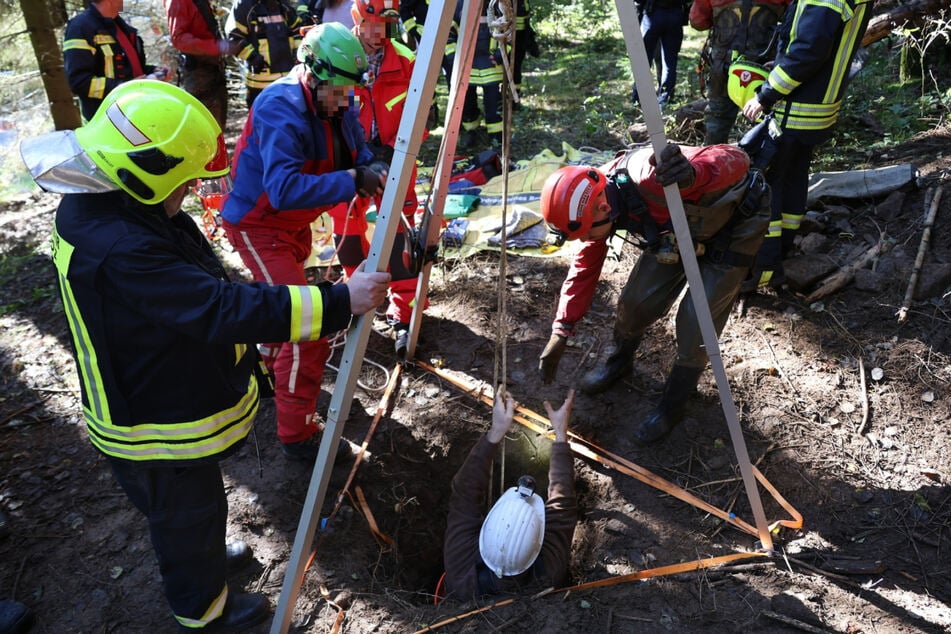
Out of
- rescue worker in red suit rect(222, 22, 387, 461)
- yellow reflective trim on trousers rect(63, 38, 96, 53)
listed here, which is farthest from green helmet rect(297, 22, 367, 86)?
yellow reflective trim on trousers rect(63, 38, 96, 53)

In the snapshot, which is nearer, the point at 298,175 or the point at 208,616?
the point at 208,616

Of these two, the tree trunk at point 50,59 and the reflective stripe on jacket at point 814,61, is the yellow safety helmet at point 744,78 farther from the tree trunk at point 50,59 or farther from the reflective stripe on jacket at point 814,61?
the tree trunk at point 50,59

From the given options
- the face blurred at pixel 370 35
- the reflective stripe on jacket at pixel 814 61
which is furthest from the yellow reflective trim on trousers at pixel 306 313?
the reflective stripe on jacket at pixel 814 61

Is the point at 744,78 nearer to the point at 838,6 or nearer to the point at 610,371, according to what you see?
the point at 838,6

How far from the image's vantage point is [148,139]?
1886 mm

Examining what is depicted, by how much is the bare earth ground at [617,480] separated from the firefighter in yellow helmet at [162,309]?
81 centimetres

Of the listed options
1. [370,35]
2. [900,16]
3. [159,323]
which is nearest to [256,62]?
[370,35]

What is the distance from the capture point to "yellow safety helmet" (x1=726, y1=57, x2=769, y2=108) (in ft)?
14.8

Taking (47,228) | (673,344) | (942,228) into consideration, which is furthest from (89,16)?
(942,228)

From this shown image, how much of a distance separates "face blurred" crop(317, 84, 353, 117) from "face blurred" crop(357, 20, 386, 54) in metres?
0.88

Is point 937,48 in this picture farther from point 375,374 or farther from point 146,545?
point 146,545

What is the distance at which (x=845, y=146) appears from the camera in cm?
596

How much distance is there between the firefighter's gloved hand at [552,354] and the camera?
3.52 m

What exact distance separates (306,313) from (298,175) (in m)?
0.94
